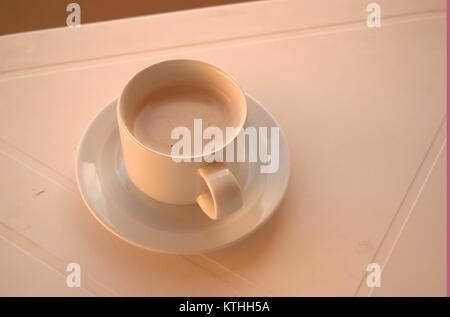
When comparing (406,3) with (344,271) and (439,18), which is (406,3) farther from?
(344,271)

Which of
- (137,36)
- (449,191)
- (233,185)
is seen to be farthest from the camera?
(137,36)

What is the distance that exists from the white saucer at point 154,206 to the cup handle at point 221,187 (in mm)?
30

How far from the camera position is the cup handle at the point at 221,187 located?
0.45 meters

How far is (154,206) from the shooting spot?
0.52 metres

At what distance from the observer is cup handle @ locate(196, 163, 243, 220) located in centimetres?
45

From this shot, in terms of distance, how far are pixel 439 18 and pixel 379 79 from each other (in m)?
0.15

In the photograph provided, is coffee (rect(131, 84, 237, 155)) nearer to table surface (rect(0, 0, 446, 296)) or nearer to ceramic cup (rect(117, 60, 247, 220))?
ceramic cup (rect(117, 60, 247, 220))

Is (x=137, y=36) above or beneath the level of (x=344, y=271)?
above

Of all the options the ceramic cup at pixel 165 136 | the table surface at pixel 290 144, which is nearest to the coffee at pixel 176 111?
the ceramic cup at pixel 165 136

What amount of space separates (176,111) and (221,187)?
11cm

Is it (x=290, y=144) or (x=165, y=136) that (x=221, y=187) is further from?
(x=290, y=144)

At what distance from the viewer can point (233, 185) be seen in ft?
1.48

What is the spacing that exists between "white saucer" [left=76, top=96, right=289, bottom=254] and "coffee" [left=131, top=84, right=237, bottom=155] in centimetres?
6
